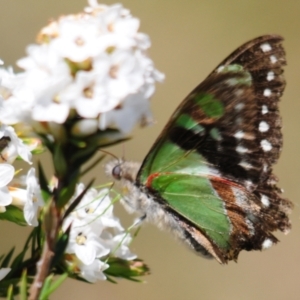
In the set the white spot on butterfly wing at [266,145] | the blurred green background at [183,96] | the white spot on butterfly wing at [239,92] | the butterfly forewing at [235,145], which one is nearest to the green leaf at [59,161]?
the butterfly forewing at [235,145]

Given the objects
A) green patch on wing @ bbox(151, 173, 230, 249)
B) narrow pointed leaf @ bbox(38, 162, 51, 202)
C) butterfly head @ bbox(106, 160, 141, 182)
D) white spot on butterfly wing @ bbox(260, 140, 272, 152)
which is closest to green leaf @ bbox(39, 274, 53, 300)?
narrow pointed leaf @ bbox(38, 162, 51, 202)

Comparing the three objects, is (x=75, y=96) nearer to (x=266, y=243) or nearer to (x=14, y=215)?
(x=14, y=215)

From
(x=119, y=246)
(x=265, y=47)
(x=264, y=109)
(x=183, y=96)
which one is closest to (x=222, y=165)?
(x=264, y=109)

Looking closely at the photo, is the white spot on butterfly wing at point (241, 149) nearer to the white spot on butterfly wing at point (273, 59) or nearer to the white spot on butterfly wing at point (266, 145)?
the white spot on butterfly wing at point (266, 145)

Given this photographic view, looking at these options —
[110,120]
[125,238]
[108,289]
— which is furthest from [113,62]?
[108,289]

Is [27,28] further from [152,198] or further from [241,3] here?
[152,198]

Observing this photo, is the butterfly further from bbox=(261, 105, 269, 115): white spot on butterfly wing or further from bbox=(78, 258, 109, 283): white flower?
bbox=(78, 258, 109, 283): white flower

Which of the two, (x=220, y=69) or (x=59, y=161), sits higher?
(x=220, y=69)
